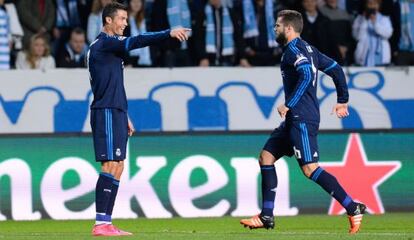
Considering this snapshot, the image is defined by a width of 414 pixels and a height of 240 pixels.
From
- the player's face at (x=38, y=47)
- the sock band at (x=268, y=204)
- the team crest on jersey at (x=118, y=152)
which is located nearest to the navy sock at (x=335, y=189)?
the sock band at (x=268, y=204)

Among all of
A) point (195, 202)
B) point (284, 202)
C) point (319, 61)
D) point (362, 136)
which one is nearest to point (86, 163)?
point (195, 202)

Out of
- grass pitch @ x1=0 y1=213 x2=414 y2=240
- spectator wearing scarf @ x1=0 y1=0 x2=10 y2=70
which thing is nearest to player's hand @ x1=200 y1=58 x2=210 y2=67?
spectator wearing scarf @ x1=0 y1=0 x2=10 y2=70

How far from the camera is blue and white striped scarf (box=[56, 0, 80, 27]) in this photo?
18.4 meters

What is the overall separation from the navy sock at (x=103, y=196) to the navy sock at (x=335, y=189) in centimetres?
188

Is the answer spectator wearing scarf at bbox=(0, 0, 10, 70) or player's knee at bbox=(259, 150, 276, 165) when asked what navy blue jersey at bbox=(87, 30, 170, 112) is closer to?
player's knee at bbox=(259, 150, 276, 165)

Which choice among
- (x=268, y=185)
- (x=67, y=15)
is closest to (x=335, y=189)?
(x=268, y=185)

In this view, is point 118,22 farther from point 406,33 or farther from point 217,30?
point 406,33

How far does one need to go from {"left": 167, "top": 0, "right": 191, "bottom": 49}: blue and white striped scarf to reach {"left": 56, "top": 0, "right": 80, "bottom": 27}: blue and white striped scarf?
4.51ft

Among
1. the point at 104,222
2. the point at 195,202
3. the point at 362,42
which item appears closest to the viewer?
the point at 104,222

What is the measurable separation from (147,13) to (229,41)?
4.29 feet

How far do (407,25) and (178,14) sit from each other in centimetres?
342

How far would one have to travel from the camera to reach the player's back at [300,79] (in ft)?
38.3

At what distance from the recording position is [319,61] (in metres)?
12.1

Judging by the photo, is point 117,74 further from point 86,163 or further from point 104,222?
point 86,163
